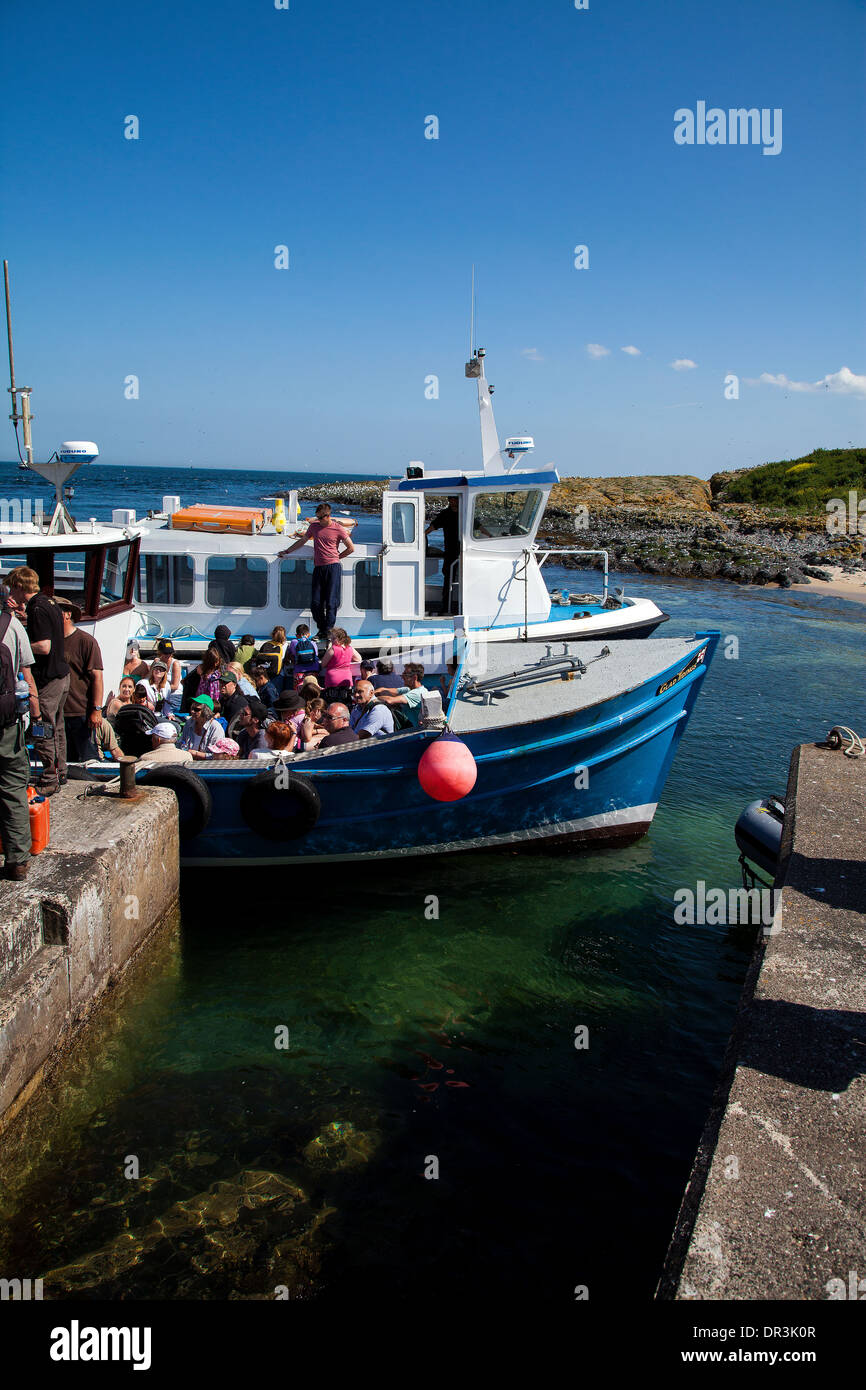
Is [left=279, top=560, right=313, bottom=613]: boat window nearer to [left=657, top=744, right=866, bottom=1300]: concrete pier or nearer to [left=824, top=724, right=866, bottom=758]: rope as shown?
[left=824, top=724, right=866, bottom=758]: rope

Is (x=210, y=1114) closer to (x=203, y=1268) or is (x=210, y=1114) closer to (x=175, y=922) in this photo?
(x=203, y=1268)

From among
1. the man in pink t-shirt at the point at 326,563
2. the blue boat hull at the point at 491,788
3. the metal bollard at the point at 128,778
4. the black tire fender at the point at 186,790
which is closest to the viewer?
the metal bollard at the point at 128,778

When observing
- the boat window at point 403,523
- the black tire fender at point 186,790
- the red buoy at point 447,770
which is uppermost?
the boat window at point 403,523

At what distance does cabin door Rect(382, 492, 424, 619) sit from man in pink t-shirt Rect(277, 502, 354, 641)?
550mm

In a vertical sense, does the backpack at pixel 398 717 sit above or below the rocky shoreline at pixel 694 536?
below

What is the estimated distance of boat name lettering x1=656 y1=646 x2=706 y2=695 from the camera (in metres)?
8.83

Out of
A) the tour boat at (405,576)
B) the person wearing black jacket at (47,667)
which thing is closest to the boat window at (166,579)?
the tour boat at (405,576)

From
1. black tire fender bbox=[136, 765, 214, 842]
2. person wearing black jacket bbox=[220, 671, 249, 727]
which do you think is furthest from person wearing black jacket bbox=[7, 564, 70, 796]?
person wearing black jacket bbox=[220, 671, 249, 727]

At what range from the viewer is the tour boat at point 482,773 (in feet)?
25.6

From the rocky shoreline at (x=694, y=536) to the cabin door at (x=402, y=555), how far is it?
60.2 feet

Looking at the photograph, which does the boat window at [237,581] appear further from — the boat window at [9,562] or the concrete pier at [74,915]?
the concrete pier at [74,915]
